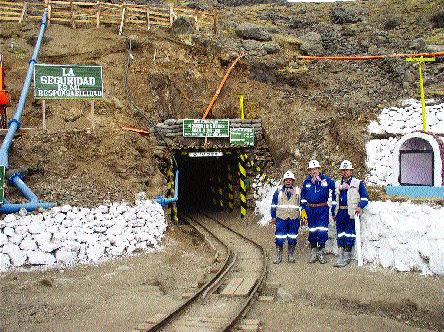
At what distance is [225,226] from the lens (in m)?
15.1

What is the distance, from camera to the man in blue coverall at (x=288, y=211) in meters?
9.52

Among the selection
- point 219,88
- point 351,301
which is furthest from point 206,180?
point 351,301

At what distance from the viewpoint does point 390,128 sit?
14.3m

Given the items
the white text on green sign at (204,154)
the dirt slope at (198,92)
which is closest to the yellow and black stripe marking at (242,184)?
the white text on green sign at (204,154)

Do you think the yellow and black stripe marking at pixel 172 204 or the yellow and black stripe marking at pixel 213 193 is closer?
the yellow and black stripe marking at pixel 172 204

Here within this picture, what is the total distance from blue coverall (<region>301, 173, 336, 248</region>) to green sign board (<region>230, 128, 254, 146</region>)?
6.37 m

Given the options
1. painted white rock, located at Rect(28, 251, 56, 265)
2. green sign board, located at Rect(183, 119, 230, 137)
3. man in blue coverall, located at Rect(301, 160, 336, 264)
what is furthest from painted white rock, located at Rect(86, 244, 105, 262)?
green sign board, located at Rect(183, 119, 230, 137)

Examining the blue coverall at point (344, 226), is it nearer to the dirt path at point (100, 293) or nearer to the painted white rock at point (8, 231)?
the dirt path at point (100, 293)

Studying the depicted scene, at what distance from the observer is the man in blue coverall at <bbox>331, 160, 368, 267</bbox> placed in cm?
897

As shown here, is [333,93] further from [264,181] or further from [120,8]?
[120,8]

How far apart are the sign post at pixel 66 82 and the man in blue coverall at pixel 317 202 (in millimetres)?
6776

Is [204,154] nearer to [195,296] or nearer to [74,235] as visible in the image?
[74,235]

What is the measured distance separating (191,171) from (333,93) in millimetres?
9780

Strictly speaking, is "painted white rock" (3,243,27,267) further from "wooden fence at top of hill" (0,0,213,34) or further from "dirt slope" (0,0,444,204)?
"wooden fence at top of hill" (0,0,213,34)
